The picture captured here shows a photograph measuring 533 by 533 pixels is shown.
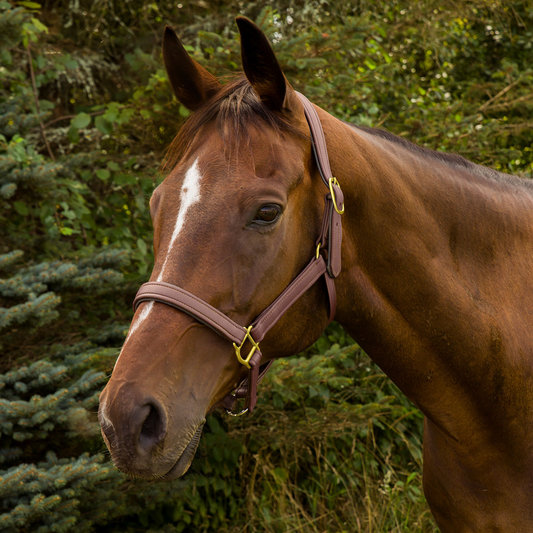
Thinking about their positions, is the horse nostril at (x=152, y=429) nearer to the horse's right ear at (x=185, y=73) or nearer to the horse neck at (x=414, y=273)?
the horse neck at (x=414, y=273)

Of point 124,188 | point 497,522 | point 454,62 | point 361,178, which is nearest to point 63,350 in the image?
point 124,188

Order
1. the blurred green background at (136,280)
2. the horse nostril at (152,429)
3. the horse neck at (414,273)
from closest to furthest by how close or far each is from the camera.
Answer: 1. the horse nostril at (152,429)
2. the horse neck at (414,273)
3. the blurred green background at (136,280)

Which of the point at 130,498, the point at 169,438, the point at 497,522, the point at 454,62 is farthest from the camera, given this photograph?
the point at 454,62

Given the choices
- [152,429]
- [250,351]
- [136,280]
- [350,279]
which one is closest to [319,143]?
[350,279]

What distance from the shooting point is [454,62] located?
21.1 ft

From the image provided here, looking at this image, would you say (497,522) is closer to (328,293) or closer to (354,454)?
(328,293)

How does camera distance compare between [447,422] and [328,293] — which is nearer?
[328,293]

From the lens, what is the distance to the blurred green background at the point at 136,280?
8.94 ft

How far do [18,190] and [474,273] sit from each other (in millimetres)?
2664

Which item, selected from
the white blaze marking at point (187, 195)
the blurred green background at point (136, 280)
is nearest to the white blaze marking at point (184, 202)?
the white blaze marking at point (187, 195)

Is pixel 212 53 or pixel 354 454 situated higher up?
pixel 212 53

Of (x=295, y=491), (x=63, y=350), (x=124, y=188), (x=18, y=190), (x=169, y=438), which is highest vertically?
(x=169, y=438)

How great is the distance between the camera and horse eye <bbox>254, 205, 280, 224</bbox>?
4.68 feet

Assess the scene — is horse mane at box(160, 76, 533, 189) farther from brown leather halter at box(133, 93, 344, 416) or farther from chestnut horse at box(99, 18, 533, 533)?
brown leather halter at box(133, 93, 344, 416)
